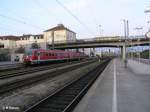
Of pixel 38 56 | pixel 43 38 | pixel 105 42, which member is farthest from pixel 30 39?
pixel 38 56

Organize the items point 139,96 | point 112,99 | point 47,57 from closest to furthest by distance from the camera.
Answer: point 112,99 < point 139,96 < point 47,57

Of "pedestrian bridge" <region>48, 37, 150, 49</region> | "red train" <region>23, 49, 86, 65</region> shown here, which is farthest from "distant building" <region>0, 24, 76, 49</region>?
"red train" <region>23, 49, 86, 65</region>

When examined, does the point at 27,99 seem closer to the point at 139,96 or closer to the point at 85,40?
the point at 139,96

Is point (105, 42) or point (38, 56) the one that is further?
point (105, 42)

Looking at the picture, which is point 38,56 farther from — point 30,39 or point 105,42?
point 30,39

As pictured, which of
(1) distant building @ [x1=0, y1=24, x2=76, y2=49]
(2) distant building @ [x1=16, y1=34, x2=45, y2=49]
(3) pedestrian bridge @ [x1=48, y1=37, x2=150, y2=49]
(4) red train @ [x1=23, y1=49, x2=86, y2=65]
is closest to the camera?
(4) red train @ [x1=23, y1=49, x2=86, y2=65]

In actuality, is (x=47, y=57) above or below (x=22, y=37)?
below

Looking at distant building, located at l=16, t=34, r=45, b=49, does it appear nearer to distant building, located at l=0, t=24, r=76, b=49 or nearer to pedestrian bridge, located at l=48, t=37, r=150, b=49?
distant building, located at l=0, t=24, r=76, b=49

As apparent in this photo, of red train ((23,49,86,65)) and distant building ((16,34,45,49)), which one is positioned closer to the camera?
red train ((23,49,86,65))

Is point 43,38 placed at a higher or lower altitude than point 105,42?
higher

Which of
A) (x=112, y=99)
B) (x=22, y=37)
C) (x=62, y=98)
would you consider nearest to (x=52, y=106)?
(x=62, y=98)

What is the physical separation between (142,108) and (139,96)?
2.87m

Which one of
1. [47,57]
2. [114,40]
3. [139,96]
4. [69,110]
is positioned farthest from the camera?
[114,40]

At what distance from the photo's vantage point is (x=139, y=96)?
42.1 ft
